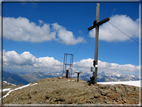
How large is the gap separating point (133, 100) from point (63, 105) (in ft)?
12.3

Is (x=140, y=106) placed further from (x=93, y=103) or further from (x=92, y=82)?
(x=92, y=82)

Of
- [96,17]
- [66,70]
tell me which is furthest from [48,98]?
[66,70]

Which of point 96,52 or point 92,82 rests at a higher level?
point 96,52

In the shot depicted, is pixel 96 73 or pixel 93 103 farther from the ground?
pixel 96 73

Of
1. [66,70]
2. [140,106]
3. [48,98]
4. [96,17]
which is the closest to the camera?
[140,106]

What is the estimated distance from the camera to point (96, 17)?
11984mm

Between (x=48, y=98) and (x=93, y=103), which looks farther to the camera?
(x=48, y=98)

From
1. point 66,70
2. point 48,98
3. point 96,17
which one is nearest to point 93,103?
point 48,98

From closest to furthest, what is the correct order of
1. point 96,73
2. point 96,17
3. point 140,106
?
point 140,106, point 96,73, point 96,17

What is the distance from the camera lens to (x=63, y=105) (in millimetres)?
6172

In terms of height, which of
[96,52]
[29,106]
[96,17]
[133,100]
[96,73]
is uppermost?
[96,17]

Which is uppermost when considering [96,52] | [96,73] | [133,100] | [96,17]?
[96,17]

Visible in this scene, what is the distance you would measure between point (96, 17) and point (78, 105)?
29.6 feet

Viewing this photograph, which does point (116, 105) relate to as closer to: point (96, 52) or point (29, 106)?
point (29, 106)
